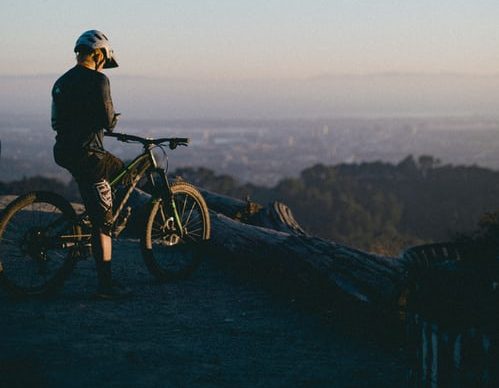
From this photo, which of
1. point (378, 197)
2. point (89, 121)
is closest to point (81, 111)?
point (89, 121)

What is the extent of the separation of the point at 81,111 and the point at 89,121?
106 mm

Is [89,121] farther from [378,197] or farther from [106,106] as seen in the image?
[378,197]

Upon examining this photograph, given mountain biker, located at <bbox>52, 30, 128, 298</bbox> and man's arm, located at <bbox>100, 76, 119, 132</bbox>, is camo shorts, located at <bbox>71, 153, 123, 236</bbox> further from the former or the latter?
man's arm, located at <bbox>100, 76, 119, 132</bbox>

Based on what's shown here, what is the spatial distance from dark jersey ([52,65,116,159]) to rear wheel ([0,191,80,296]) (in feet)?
1.70

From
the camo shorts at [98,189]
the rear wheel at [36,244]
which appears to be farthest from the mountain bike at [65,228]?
the camo shorts at [98,189]

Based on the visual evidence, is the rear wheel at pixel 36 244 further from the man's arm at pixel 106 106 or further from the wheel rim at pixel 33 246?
the man's arm at pixel 106 106

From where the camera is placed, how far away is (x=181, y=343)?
5.13 metres

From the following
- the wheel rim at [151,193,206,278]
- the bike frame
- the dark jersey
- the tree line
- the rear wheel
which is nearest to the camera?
the dark jersey

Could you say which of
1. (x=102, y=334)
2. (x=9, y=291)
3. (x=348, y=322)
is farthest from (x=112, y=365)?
(x=348, y=322)

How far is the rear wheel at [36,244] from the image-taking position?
5.89 meters

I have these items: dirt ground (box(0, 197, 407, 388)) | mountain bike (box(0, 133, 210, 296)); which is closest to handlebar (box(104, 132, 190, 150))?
mountain bike (box(0, 133, 210, 296))

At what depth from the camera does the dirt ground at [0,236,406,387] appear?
A: 14.4ft

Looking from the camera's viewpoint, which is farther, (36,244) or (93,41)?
(36,244)

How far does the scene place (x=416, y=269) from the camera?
12.4 ft
